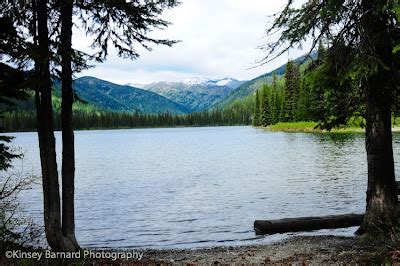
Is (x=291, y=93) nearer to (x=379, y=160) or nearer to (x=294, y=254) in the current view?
(x=379, y=160)

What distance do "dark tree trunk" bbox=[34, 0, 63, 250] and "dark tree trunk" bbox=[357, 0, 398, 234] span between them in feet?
24.3

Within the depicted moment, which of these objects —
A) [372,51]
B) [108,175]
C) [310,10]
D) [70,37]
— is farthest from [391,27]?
[108,175]

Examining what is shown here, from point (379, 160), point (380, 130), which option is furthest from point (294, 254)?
point (380, 130)

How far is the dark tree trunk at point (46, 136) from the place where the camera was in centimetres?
920

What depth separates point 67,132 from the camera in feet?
32.0

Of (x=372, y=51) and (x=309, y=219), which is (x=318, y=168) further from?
(x=372, y=51)

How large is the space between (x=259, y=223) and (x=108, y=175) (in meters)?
26.4

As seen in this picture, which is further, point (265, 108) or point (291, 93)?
point (265, 108)

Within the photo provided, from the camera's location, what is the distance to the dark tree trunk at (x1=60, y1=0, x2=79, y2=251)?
9.44 meters

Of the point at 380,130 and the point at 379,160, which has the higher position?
the point at 380,130

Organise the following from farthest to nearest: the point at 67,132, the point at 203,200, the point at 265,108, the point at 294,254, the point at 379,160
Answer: the point at 265,108 < the point at 203,200 < the point at 379,160 < the point at 294,254 < the point at 67,132

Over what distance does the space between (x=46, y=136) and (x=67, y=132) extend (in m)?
0.47

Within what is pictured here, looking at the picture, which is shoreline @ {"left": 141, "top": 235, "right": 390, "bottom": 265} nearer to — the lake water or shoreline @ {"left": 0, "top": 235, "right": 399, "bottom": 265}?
shoreline @ {"left": 0, "top": 235, "right": 399, "bottom": 265}

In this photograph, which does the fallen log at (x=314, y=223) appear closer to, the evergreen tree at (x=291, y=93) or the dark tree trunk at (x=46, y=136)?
the dark tree trunk at (x=46, y=136)
